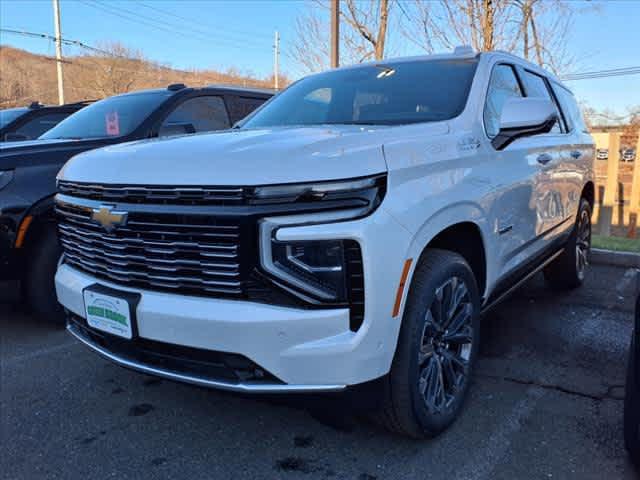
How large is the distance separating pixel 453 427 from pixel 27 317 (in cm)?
364

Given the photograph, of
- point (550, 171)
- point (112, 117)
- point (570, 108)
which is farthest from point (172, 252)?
point (570, 108)

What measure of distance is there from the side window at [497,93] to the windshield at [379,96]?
0.56 ft

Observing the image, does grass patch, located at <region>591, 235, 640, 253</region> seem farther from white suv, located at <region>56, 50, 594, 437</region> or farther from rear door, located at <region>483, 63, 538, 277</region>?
white suv, located at <region>56, 50, 594, 437</region>

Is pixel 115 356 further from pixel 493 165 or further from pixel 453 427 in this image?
pixel 493 165

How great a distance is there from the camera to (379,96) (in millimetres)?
3344

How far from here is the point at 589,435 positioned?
8.38 ft

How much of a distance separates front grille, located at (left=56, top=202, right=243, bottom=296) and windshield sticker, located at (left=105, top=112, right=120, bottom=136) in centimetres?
254

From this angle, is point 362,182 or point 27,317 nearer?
point 362,182

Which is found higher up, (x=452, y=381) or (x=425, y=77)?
(x=425, y=77)

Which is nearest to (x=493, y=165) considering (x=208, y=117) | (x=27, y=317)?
(x=208, y=117)

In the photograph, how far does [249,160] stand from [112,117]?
351 cm

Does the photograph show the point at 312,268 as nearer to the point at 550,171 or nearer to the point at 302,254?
the point at 302,254

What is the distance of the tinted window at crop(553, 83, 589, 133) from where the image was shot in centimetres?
463

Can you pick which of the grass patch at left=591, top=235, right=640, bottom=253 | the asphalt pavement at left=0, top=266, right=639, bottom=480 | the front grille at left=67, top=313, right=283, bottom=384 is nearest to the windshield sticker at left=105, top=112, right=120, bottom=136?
the asphalt pavement at left=0, top=266, right=639, bottom=480
